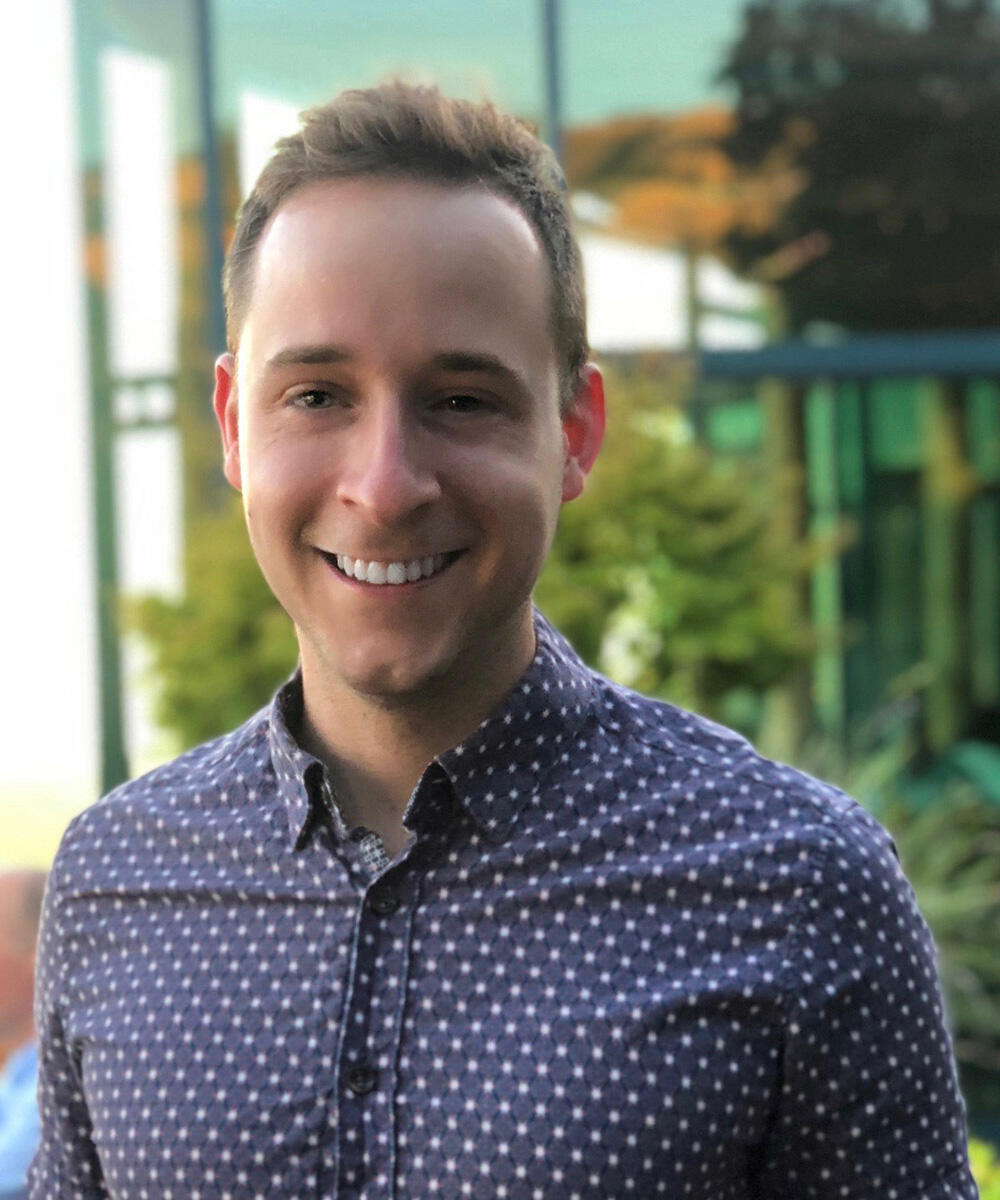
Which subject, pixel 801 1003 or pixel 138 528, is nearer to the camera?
pixel 801 1003

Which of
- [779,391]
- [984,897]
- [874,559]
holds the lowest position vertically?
[984,897]

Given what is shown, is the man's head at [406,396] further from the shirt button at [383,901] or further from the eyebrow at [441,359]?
the shirt button at [383,901]

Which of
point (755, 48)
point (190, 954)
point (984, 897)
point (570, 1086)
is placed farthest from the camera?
point (755, 48)

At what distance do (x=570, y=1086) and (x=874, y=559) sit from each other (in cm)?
585

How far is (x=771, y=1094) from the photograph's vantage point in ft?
5.21

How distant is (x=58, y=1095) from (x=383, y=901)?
489mm

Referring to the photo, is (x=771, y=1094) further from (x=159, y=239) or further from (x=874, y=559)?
(x=159, y=239)

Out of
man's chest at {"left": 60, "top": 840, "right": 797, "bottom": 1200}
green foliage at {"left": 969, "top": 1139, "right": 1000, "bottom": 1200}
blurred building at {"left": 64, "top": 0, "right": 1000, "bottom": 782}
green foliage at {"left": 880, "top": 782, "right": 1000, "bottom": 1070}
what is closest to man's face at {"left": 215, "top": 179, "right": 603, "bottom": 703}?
man's chest at {"left": 60, "top": 840, "right": 797, "bottom": 1200}

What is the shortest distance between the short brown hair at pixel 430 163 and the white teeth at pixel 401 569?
0.25 meters

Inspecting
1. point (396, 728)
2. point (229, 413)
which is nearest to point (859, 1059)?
point (396, 728)

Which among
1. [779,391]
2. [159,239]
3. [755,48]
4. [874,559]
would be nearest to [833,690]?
[874,559]

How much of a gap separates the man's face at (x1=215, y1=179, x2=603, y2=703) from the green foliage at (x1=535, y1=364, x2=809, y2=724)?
4029mm

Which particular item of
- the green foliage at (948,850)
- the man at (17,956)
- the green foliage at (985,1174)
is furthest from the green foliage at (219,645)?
the green foliage at (985,1174)

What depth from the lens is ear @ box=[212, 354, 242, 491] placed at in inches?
72.8
